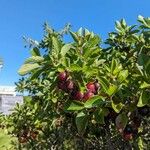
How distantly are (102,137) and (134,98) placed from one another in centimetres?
183

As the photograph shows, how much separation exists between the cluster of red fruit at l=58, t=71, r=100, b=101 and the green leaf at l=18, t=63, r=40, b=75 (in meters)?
0.19

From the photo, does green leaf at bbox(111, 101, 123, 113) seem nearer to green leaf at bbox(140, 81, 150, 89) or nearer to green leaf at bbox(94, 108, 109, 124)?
green leaf at bbox(94, 108, 109, 124)

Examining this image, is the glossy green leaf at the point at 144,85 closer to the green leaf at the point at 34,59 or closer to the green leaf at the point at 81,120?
the green leaf at the point at 81,120

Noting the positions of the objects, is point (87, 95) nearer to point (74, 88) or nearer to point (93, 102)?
point (74, 88)

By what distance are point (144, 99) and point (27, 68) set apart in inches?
33.3

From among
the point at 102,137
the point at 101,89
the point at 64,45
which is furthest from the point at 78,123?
the point at 102,137

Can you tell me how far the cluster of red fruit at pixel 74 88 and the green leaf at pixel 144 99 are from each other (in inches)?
13.6

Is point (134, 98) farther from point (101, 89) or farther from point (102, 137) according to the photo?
point (102, 137)

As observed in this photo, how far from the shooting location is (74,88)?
119 inches

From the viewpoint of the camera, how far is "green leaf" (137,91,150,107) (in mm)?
2812

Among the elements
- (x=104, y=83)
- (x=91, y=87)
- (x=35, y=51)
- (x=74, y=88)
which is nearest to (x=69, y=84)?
(x=74, y=88)

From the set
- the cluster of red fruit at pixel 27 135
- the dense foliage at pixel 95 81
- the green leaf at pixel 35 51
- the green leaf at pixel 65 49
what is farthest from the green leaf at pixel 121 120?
the cluster of red fruit at pixel 27 135

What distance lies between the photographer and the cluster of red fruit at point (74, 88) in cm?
299

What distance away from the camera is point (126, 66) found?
158 inches
